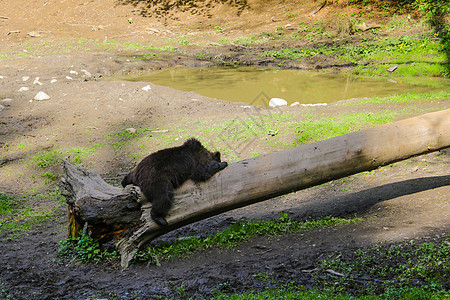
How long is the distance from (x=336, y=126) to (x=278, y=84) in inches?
273

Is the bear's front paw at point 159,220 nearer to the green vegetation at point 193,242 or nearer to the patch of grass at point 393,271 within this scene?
the green vegetation at point 193,242

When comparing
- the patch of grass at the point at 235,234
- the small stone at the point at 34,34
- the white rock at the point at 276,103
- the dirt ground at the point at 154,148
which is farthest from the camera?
the small stone at the point at 34,34

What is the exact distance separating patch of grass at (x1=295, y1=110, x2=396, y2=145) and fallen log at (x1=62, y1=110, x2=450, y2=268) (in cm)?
325

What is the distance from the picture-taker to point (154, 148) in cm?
942

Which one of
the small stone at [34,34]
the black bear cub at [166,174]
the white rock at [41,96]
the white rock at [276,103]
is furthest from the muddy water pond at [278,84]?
the small stone at [34,34]

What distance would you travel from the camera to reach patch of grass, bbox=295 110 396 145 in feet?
28.8

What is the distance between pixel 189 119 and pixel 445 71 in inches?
397

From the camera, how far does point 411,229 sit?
4.82 meters

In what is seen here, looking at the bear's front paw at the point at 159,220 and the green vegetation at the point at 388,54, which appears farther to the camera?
the green vegetation at the point at 388,54

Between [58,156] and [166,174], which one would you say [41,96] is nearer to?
[58,156]

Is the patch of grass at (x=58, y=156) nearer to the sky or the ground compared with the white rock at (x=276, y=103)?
nearer to the sky

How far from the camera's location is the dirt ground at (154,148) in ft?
14.9

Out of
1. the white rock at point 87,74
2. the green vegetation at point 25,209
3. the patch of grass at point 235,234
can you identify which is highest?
the patch of grass at point 235,234

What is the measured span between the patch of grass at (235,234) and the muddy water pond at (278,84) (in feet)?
25.7
